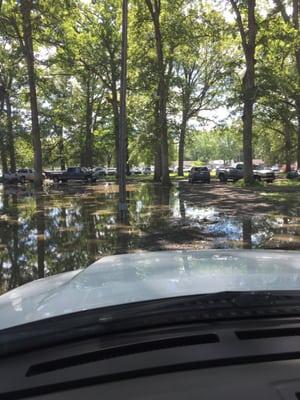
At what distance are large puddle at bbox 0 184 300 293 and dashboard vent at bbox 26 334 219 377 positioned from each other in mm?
6407

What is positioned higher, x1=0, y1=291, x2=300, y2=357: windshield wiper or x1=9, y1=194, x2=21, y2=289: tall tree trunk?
x1=0, y1=291, x2=300, y2=357: windshield wiper

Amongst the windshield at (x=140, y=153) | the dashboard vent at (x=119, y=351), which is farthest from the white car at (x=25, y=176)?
the dashboard vent at (x=119, y=351)

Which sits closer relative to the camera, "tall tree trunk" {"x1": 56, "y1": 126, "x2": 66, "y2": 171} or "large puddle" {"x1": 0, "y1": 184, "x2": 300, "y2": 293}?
"large puddle" {"x1": 0, "y1": 184, "x2": 300, "y2": 293}

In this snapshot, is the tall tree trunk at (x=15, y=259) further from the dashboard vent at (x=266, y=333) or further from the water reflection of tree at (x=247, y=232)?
the dashboard vent at (x=266, y=333)

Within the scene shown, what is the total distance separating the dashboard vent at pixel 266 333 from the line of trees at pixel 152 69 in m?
23.4

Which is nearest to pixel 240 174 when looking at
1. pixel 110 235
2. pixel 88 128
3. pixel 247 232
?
pixel 88 128

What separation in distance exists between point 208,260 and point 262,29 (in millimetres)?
33793

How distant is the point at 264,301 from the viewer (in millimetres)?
2104

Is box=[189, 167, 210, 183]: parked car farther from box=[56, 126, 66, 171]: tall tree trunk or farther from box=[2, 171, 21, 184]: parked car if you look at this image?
box=[56, 126, 66, 171]: tall tree trunk

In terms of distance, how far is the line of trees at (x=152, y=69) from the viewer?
34.7 metres

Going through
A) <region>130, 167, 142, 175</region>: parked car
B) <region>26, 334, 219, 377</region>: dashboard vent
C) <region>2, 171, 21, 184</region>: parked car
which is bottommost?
<region>130, 167, 142, 175</region>: parked car

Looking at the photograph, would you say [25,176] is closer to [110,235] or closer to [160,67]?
[160,67]

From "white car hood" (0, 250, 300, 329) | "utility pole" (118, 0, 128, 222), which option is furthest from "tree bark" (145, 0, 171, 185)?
"white car hood" (0, 250, 300, 329)

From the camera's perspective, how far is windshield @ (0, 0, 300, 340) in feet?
9.94
